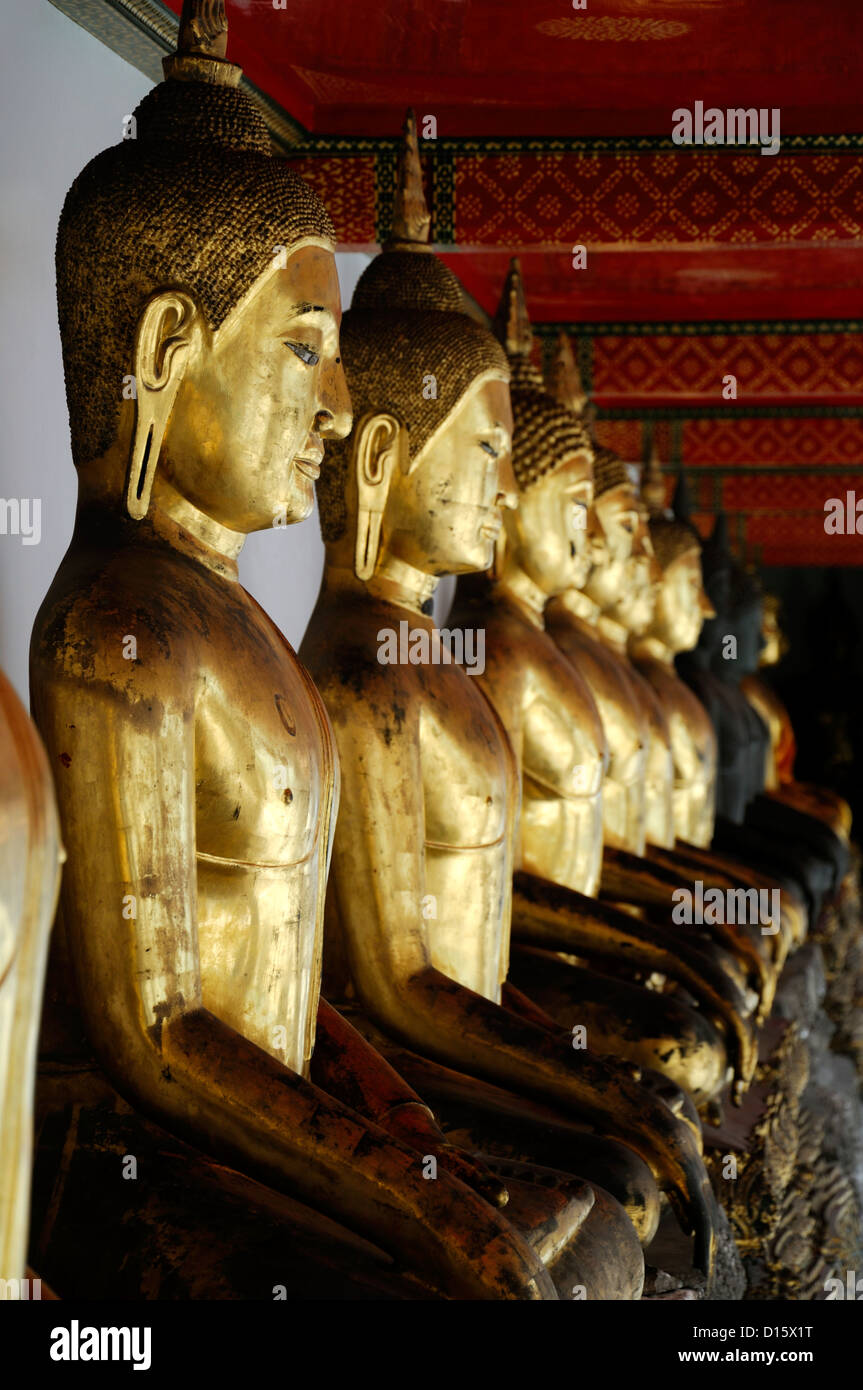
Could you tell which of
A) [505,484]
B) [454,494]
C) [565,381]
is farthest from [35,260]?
[565,381]

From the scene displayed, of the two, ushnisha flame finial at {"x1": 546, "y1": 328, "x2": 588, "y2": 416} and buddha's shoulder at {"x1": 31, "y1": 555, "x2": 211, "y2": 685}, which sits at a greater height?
ushnisha flame finial at {"x1": 546, "y1": 328, "x2": 588, "y2": 416}

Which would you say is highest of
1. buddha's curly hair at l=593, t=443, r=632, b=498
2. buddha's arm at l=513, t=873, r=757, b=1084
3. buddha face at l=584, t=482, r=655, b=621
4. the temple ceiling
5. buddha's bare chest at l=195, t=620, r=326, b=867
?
the temple ceiling

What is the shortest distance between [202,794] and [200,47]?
3.56ft

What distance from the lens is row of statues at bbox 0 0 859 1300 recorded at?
218 cm

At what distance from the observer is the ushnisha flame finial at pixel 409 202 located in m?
3.19

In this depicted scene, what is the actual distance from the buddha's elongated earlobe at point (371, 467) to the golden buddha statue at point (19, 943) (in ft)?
4.99

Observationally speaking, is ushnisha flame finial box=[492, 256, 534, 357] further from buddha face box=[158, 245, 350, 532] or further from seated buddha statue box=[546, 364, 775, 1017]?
buddha face box=[158, 245, 350, 532]

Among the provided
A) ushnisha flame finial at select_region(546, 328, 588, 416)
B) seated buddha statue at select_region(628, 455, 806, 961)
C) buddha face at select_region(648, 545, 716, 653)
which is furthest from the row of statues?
buddha face at select_region(648, 545, 716, 653)

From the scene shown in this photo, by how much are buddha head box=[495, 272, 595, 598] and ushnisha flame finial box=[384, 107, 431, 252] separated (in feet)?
2.37

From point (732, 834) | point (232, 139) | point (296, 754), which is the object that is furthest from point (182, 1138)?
point (732, 834)

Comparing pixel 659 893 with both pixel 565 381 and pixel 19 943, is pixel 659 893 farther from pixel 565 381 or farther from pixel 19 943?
pixel 19 943

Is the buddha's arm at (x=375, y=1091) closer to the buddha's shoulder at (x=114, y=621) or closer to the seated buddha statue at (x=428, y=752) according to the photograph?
the seated buddha statue at (x=428, y=752)

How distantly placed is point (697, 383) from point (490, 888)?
3.49m
